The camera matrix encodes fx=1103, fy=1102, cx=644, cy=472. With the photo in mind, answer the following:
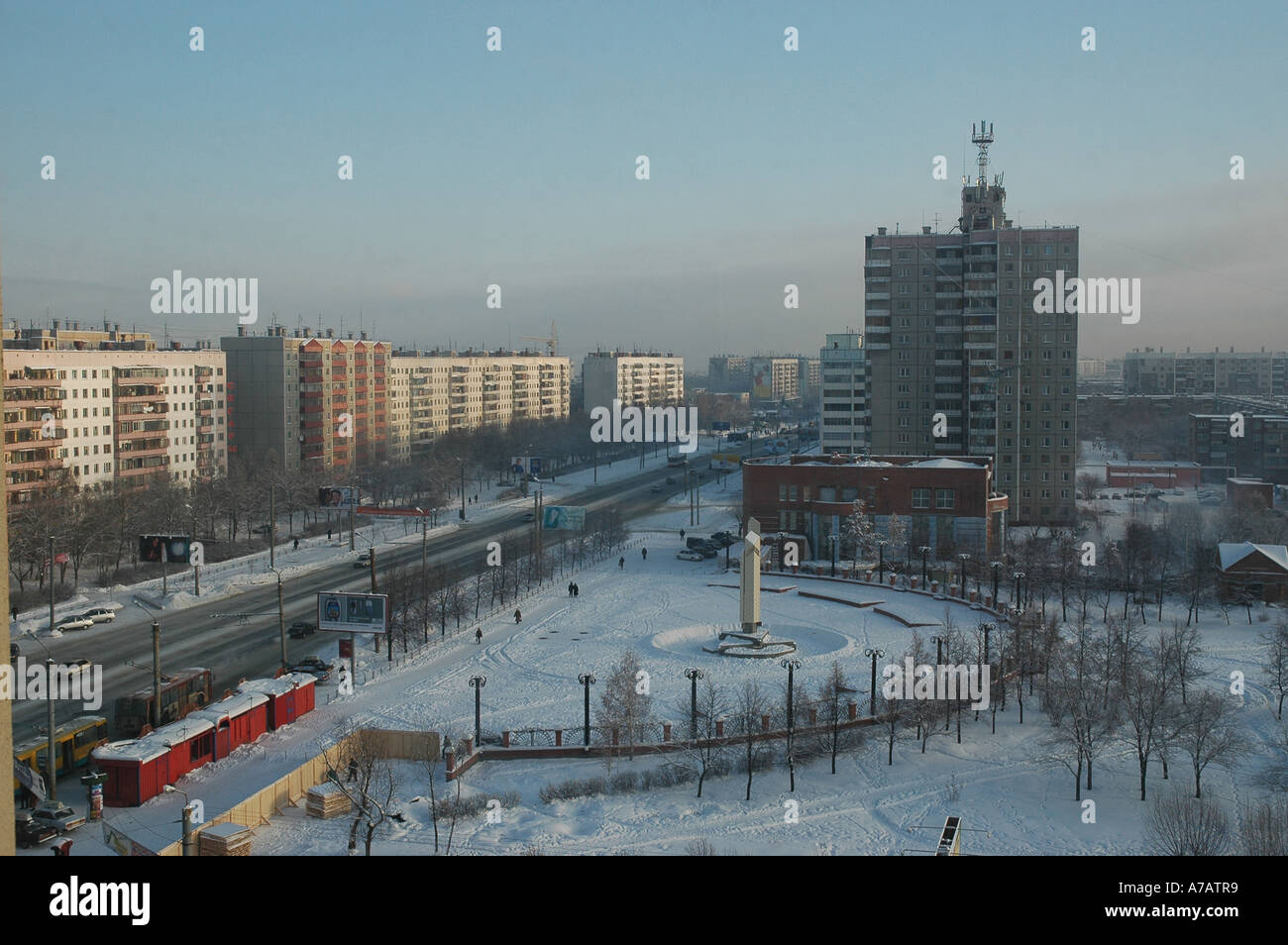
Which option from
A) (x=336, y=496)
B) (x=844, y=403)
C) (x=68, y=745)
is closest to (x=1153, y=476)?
(x=844, y=403)

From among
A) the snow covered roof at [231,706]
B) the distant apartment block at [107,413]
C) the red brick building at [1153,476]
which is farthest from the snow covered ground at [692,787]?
the red brick building at [1153,476]

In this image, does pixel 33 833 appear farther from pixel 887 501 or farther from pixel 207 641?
pixel 887 501

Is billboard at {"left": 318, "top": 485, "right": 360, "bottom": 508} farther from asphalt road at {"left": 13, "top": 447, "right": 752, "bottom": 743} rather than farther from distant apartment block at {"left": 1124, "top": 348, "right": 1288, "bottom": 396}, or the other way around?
distant apartment block at {"left": 1124, "top": 348, "right": 1288, "bottom": 396}
